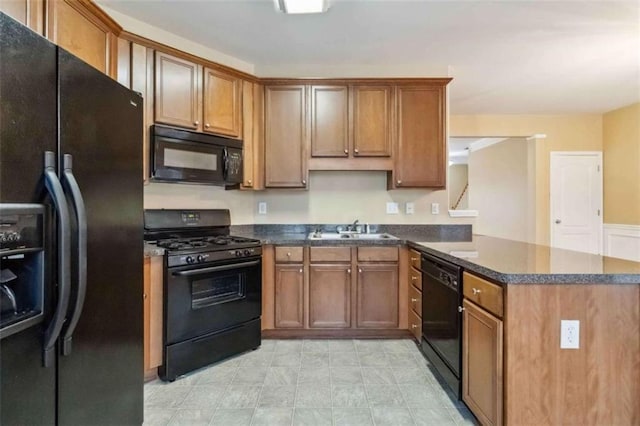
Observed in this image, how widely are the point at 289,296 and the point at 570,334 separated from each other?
6.57 ft

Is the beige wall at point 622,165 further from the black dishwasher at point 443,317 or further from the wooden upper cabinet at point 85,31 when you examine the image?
the wooden upper cabinet at point 85,31

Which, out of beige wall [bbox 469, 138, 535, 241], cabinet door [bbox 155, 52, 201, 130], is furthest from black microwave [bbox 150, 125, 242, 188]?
beige wall [bbox 469, 138, 535, 241]

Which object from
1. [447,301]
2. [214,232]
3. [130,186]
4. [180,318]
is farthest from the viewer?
[214,232]

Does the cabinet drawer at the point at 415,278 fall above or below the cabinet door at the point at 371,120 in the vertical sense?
below

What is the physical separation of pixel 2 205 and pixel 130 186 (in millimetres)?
605

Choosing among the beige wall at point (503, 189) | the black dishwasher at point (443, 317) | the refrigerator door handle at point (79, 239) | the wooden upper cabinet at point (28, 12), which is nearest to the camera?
the refrigerator door handle at point (79, 239)

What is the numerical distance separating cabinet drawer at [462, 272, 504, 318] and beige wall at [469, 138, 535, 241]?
3302 mm

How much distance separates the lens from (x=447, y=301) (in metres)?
2.06

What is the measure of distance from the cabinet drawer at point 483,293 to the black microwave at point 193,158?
6.57ft

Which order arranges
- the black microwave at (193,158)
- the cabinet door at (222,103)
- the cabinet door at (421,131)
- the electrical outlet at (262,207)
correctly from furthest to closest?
the electrical outlet at (262,207) → the cabinet door at (421,131) → the cabinet door at (222,103) → the black microwave at (193,158)

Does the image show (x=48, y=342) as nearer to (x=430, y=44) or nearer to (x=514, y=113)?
(x=430, y=44)

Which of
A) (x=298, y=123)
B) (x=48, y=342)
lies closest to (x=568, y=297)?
(x=48, y=342)

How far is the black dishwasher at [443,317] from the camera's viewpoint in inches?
75.3

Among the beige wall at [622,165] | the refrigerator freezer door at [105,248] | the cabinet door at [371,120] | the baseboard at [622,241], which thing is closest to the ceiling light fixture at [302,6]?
the cabinet door at [371,120]
